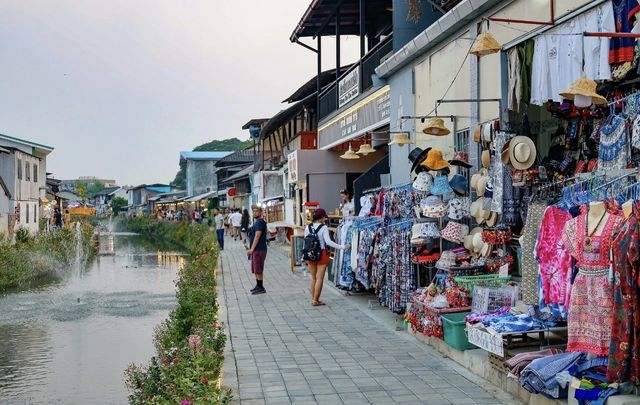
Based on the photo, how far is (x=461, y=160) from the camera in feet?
35.6

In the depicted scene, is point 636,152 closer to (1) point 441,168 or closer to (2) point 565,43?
(2) point 565,43

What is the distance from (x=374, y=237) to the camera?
41.1 ft

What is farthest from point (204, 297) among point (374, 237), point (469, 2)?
point (469, 2)

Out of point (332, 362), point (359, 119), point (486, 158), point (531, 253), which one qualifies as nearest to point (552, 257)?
point (531, 253)

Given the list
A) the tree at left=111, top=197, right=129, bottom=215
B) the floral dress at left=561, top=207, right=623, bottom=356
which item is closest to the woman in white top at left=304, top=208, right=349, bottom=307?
the floral dress at left=561, top=207, right=623, bottom=356

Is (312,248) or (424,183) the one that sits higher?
(424,183)

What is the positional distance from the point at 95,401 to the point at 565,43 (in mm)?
7531

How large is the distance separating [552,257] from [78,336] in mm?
10688

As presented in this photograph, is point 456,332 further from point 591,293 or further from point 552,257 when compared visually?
point 591,293

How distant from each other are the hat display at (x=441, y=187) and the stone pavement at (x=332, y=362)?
85.3 inches

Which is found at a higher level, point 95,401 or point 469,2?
point 469,2

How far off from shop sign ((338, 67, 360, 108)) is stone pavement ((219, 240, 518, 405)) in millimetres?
7298

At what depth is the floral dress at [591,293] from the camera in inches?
232

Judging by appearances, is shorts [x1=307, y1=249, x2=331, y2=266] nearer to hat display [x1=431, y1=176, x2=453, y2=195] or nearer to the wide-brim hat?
hat display [x1=431, y1=176, x2=453, y2=195]
